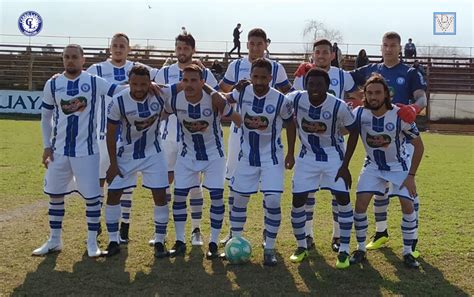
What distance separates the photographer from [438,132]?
26.0m

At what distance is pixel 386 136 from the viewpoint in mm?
5621

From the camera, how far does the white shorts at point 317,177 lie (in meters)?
5.60

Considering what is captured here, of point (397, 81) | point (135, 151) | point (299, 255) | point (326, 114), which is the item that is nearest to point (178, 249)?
point (135, 151)

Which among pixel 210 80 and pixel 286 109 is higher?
pixel 210 80

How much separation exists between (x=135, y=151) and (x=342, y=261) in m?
2.42

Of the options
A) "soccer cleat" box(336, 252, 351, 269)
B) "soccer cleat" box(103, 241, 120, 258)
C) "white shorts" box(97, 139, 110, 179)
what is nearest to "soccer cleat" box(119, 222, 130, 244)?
"soccer cleat" box(103, 241, 120, 258)

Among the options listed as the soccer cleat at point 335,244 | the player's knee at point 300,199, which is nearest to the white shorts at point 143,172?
the player's knee at point 300,199

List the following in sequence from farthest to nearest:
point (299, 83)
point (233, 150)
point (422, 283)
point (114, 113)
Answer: point (233, 150) → point (299, 83) → point (114, 113) → point (422, 283)

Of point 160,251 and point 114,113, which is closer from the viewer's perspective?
point 114,113

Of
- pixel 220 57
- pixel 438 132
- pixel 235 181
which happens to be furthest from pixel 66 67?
pixel 220 57

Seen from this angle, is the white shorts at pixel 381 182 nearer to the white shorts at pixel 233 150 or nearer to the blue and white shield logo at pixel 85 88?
the white shorts at pixel 233 150

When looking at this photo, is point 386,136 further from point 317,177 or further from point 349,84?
point 349,84

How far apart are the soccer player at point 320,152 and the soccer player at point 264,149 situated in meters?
0.15

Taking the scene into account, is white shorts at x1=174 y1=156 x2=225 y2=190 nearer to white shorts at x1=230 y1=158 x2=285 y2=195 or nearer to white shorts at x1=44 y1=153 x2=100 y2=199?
white shorts at x1=230 y1=158 x2=285 y2=195
